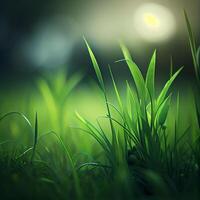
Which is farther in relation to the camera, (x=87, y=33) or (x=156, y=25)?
(x=87, y=33)

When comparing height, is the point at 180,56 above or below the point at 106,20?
below

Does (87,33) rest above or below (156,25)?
above

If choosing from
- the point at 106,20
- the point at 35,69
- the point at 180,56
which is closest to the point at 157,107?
the point at 35,69

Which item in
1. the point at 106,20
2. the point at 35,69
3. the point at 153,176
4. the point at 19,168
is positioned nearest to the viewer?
the point at 153,176

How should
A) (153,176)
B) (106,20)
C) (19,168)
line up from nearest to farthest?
(153,176), (19,168), (106,20)

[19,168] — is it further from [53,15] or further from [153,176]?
[53,15]
